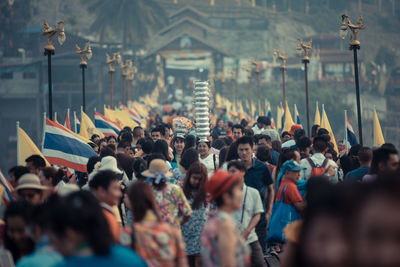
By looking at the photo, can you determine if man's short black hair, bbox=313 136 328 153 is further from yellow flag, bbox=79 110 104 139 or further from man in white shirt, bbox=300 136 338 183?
yellow flag, bbox=79 110 104 139

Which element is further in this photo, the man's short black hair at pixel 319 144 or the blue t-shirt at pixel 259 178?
the man's short black hair at pixel 319 144

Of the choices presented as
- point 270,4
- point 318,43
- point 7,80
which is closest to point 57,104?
point 7,80

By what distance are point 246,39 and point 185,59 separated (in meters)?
23.5

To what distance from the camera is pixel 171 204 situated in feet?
19.4

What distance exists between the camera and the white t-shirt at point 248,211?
247 inches

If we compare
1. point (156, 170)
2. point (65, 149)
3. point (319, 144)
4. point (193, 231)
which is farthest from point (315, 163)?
point (65, 149)

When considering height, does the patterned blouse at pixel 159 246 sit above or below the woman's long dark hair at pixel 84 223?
below

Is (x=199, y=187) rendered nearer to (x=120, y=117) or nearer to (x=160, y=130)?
(x=160, y=130)

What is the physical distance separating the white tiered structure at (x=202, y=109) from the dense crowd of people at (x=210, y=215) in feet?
11.3

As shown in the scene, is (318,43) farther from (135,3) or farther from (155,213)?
(155,213)

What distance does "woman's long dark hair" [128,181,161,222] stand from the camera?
4.63 m

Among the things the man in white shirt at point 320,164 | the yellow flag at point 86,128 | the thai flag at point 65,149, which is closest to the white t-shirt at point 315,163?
the man in white shirt at point 320,164

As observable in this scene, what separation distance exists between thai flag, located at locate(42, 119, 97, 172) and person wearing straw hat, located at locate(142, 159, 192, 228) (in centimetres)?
430

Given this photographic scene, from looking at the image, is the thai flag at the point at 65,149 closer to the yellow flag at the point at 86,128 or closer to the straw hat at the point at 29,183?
the straw hat at the point at 29,183
